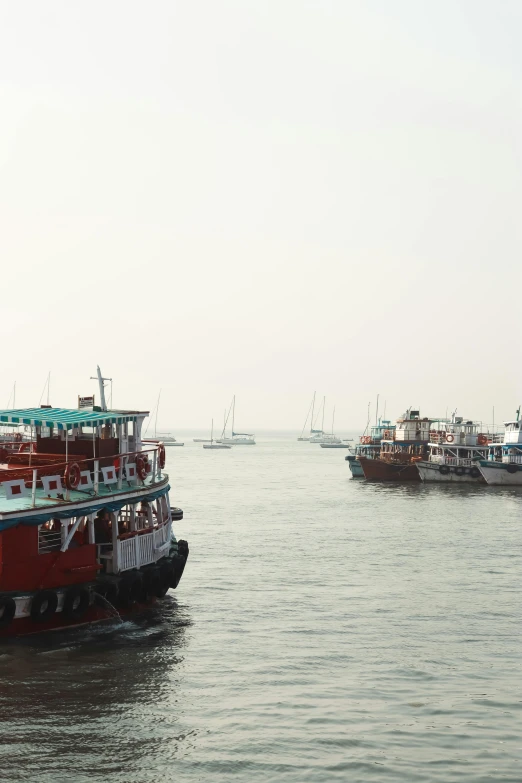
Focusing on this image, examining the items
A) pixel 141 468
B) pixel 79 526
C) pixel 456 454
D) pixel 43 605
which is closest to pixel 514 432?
pixel 456 454

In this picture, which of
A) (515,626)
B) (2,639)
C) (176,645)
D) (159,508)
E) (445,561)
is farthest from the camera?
(445,561)

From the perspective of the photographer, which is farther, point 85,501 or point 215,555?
point 215,555

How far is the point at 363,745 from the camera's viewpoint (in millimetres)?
18172

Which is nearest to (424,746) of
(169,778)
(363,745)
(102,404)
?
(363,745)

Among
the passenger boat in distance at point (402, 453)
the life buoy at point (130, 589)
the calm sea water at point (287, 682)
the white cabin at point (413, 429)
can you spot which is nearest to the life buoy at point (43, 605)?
the calm sea water at point (287, 682)

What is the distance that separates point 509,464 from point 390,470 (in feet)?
45.8

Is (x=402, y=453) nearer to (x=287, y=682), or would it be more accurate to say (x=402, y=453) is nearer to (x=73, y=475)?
(x=73, y=475)

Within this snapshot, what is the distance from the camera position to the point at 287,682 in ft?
72.2

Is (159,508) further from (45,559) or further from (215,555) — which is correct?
(215,555)

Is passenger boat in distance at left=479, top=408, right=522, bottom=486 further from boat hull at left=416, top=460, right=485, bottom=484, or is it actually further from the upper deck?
the upper deck

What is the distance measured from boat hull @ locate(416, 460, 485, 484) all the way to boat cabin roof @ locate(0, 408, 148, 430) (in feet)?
219

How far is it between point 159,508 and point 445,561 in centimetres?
1700

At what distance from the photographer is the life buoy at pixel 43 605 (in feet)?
76.1

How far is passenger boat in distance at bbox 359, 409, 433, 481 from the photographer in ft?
317
